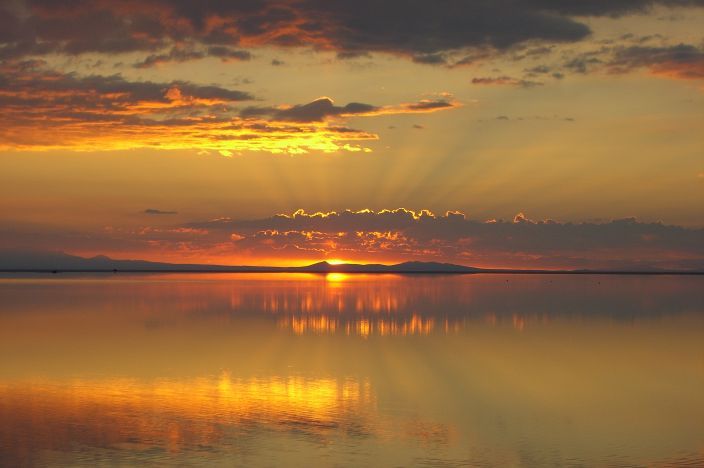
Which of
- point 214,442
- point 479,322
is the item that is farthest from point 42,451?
point 479,322

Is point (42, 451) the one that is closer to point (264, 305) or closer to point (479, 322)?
Result: point (479, 322)

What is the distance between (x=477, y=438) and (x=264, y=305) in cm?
5832

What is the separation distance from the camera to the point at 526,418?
84.0ft

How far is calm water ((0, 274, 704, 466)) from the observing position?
21.2m

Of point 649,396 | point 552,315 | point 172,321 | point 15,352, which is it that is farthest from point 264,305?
point 649,396

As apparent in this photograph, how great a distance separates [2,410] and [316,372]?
12.3 metres

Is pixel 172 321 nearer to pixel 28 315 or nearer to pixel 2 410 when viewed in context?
pixel 28 315

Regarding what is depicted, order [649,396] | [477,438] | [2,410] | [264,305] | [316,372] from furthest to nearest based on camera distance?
[264,305], [316,372], [649,396], [2,410], [477,438]

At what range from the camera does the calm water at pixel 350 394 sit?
21156 mm

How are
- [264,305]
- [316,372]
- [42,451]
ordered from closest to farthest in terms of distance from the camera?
1. [42,451]
2. [316,372]
3. [264,305]

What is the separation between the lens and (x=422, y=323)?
191 ft

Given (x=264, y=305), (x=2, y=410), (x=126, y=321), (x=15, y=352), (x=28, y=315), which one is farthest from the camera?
(x=264, y=305)

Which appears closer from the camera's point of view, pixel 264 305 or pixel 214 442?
pixel 214 442

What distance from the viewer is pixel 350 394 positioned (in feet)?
94.8
